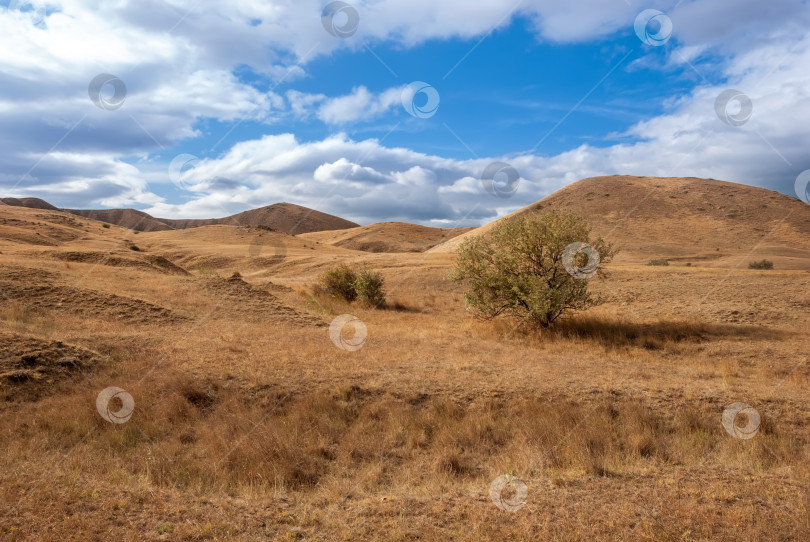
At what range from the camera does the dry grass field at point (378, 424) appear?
4961 mm

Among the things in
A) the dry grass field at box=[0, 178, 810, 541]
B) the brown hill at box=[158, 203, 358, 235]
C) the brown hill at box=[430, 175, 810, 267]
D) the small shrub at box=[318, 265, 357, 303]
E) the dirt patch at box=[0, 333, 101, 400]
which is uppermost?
the brown hill at box=[158, 203, 358, 235]

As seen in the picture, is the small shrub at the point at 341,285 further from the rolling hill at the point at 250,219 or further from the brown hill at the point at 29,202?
the brown hill at the point at 29,202

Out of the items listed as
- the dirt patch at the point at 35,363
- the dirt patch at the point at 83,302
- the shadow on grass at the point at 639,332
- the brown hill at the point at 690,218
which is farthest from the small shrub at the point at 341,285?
the brown hill at the point at 690,218

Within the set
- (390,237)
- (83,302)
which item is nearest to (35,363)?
(83,302)

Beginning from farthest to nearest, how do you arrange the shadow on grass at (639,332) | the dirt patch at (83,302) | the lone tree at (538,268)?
the lone tree at (538,268) < the shadow on grass at (639,332) < the dirt patch at (83,302)

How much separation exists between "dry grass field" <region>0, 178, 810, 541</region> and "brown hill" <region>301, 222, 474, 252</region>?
295ft

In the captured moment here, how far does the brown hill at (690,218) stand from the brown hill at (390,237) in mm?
29081

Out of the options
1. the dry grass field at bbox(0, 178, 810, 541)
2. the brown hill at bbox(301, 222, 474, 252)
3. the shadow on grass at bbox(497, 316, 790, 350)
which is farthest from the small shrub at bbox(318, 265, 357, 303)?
the brown hill at bbox(301, 222, 474, 252)

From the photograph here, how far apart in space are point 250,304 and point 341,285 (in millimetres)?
9672

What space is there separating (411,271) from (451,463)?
102ft

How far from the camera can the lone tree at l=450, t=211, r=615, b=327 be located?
18641mm

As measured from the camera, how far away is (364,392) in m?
9.39

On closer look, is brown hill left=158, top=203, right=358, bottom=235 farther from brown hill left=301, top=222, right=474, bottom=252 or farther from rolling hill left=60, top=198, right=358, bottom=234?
brown hill left=301, top=222, right=474, bottom=252

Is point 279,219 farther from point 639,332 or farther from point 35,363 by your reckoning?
point 35,363
